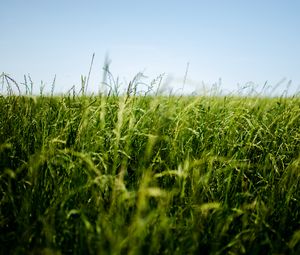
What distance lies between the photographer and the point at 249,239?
1401mm

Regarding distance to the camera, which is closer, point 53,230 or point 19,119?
point 53,230

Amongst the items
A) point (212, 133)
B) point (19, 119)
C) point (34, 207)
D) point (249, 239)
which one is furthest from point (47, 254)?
point (212, 133)

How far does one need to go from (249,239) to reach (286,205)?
16.4 inches

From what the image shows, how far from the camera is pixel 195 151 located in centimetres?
216

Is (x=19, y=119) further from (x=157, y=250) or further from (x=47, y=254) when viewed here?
(x=157, y=250)

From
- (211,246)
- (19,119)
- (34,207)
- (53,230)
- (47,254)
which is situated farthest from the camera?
(19,119)

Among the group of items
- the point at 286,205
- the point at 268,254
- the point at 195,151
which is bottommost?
the point at 268,254

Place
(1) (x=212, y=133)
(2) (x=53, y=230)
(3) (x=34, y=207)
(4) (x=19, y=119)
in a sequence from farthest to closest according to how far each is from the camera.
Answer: (1) (x=212, y=133)
(4) (x=19, y=119)
(3) (x=34, y=207)
(2) (x=53, y=230)

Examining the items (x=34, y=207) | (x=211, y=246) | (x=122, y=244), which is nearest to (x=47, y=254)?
(x=122, y=244)

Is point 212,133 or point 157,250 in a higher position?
point 212,133

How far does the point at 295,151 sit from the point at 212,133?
1.98ft

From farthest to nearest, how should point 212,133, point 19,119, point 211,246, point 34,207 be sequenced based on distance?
point 212,133, point 19,119, point 34,207, point 211,246

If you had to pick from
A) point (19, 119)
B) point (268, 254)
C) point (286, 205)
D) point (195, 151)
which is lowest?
point (268, 254)

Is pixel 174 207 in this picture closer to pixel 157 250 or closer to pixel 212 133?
pixel 157 250
